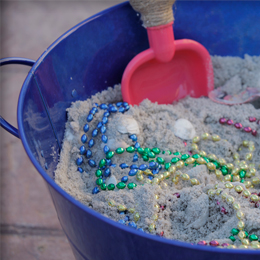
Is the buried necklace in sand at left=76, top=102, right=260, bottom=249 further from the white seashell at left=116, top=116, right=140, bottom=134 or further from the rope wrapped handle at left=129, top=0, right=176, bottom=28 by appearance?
the rope wrapped handle at left=129, top=0, right=176, bottom=28

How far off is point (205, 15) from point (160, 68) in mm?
224

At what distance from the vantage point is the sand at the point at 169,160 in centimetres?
67

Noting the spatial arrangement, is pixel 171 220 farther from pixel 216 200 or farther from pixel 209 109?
pixel 209 109

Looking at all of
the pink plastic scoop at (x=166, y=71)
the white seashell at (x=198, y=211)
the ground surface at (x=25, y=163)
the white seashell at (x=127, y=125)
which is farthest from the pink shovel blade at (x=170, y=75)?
the ground surface at (x=25, y=163)

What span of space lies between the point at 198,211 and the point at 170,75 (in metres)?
0.57

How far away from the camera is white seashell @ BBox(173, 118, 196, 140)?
36.7 inches

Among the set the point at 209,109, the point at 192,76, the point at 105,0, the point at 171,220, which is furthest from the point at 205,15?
the point at 105,0

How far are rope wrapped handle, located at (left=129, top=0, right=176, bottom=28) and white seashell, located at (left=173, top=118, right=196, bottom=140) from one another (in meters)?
0.29

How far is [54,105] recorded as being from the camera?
2.83 ft

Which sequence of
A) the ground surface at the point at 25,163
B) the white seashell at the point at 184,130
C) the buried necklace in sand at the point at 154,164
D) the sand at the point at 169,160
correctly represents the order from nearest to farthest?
1. the sand at the point at 169,160
2. the buried necklace in sand at the point at 154,164
3. the white seashell at the point at 184,130
4. the ground surface at the point at 25,163

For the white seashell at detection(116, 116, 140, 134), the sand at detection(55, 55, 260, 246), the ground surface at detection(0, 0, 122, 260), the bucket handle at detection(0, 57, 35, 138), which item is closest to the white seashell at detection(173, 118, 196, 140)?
the sand at detection(55, 55, 260, 246)

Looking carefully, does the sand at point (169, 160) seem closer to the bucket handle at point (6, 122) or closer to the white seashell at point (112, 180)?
the white seashell at point (112, 180)

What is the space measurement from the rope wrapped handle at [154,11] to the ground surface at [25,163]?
31.4 inches

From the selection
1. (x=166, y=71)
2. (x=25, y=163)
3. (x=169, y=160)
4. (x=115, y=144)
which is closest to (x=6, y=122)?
(x=115, y=144)
